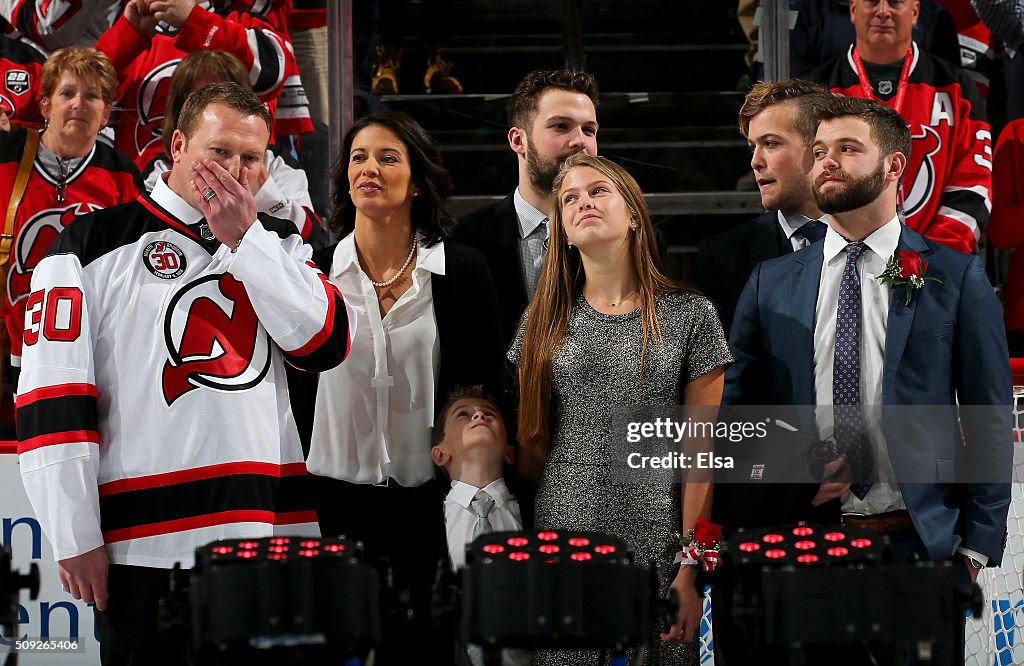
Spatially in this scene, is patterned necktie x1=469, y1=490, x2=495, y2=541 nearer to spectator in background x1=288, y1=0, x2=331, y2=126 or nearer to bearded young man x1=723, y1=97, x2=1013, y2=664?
bearded young man x1=723, y1=97, x2=1013, y2=664

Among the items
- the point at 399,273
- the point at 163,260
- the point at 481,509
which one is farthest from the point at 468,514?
the point at 163,260

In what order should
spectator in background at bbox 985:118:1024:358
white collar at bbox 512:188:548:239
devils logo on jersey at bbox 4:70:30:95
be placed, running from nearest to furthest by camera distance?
white collar at bbox 512:188:548:239, devils logo on jersey at bbox 4:70:30:95, spectator in background at bbox 985:118:1024:358

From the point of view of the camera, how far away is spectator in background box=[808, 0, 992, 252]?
14.3 feet

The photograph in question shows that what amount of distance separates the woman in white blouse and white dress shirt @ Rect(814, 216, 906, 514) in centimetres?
80

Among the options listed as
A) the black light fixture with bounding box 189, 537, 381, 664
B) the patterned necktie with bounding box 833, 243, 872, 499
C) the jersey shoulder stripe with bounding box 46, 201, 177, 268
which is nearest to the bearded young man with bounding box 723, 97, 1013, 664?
the patterned necktie with bounding box 833, 243, 872, 499

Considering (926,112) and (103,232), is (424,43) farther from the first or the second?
(103,232)

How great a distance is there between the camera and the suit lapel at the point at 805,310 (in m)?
3.15

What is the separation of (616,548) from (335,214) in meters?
1.56

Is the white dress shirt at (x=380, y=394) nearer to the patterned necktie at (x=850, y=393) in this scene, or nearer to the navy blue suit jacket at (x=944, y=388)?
the navy blue suit jacket at (x=944, y=388)

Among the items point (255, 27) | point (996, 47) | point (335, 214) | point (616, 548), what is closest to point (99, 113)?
point (255, 27)

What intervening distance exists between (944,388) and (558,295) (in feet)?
3.09

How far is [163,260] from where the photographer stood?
294cm

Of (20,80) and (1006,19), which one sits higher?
(1006,19)

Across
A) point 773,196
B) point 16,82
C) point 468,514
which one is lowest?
point 468,514
